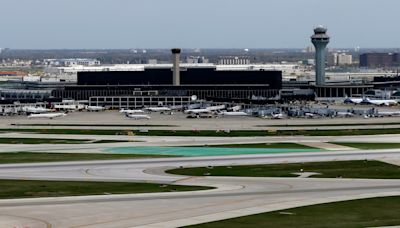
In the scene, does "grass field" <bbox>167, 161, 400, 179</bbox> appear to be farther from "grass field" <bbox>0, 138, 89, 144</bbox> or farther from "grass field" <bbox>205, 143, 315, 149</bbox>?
"grass field" <bbox>0, 138, 89, 144</bbox>

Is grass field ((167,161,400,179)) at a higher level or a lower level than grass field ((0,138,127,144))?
higher

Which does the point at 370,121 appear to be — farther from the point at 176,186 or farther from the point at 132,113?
the point at 176,186

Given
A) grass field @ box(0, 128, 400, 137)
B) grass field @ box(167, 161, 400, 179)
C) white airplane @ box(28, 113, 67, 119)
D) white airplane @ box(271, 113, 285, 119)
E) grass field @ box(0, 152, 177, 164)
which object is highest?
grass field @ box(167, 161, 400, 179)

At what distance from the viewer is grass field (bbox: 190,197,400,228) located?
65250mm

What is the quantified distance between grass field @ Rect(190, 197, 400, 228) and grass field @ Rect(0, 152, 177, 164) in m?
40.9

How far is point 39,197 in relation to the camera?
77.4 meters

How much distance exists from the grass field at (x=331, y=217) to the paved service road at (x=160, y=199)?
170 centimetres

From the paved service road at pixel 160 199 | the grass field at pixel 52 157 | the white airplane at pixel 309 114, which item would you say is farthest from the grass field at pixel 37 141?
the white airplane at pixel 309 114

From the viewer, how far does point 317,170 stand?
95.6 metres

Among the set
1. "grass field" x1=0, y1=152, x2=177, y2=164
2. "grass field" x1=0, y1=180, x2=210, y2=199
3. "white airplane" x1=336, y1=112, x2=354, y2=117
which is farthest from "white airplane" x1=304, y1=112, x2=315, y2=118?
"grass field" x1=0, y1=180, x2=210, y2=199

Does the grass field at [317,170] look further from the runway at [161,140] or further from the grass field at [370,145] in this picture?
the runway at [161,140]

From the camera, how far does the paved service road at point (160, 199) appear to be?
220 feet

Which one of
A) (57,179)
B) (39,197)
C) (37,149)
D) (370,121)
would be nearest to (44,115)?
(370,121)

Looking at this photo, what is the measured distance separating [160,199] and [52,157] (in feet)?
121
